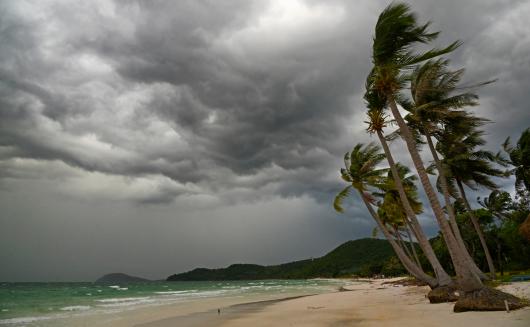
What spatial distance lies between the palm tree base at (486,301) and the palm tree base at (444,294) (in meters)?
3.26

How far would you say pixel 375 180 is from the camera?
20.2m

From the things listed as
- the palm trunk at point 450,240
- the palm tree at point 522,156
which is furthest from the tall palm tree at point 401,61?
the palm tree at point 522,156

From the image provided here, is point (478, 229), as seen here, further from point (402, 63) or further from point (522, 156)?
point (402, 63)

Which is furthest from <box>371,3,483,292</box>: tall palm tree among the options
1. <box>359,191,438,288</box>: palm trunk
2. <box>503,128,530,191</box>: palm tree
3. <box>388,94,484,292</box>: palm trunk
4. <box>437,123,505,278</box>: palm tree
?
<box>503,128,530,191</box>: palm tree

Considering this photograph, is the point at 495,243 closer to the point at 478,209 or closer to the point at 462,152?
the point at 478,209

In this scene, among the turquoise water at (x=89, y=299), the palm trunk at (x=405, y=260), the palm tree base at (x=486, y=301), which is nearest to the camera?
the palm tree base at (x=486, y=301)

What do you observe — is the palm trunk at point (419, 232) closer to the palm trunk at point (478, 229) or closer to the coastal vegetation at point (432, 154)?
the coastal vegetation at point (432, 154)

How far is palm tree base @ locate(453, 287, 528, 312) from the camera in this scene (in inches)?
382

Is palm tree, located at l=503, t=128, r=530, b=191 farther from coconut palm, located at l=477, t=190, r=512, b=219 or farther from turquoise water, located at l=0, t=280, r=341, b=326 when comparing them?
turquoise water, located at l=0, t=280, r=341, b=326

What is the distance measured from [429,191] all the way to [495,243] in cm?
3258

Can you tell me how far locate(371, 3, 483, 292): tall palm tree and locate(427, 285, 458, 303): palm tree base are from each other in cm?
167

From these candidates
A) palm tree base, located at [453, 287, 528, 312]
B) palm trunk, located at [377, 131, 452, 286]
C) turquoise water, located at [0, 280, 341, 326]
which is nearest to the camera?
palm tree base, located at [453, 287, 528, 312]

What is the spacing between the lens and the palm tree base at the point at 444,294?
13.5 meters

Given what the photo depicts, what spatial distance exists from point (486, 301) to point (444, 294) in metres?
3.89
